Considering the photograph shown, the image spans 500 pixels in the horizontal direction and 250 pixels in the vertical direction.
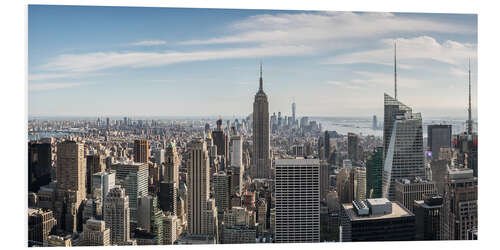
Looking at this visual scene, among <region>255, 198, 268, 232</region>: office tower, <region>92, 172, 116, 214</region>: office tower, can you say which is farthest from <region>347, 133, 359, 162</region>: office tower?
<region>92, 172, 116, 214</region>: office tower

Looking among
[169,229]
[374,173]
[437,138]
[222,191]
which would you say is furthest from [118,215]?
[437,138]

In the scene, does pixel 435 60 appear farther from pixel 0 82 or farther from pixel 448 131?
pixel 0 82

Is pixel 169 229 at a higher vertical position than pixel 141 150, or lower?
lower

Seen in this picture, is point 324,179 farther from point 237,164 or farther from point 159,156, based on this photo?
point 159,156

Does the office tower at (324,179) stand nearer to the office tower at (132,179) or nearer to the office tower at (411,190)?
the office tower at (411,190)

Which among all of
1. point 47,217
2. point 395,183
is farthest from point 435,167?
point 47,217

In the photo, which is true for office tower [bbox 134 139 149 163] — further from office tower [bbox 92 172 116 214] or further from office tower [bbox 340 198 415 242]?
office tower [bbox 340 198 415 242]

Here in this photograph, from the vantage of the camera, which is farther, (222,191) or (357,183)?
(222,191)
